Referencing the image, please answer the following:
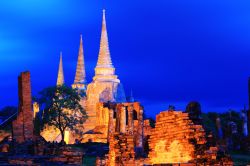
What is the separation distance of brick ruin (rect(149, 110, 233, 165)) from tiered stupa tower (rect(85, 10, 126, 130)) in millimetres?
57486

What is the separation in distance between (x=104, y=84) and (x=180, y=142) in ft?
210

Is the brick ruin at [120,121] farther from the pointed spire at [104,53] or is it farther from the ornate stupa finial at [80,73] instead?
the ornate stupa finial at [80,73]

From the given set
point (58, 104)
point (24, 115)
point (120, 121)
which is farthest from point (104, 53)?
point (24, 115)

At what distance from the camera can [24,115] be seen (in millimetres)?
21016

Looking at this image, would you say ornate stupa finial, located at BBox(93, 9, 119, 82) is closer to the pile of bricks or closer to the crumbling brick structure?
the crumbling brick structure

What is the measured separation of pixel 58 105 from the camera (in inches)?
1770

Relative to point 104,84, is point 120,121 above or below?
below

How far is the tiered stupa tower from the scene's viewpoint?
233 ft

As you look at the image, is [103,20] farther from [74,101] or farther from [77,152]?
[77,152]

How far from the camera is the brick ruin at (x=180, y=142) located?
28.7 feet

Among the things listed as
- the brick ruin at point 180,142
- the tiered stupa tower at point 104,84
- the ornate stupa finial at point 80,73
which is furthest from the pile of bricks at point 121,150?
the ornate stupa finial at point 80,73

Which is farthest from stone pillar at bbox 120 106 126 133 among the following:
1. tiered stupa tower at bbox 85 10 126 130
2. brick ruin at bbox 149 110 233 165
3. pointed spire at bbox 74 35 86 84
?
pointed spire at bbox 74 35 86 84

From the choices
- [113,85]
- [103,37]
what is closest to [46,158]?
[113,85]

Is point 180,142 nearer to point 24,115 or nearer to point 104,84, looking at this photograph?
point 24,115
